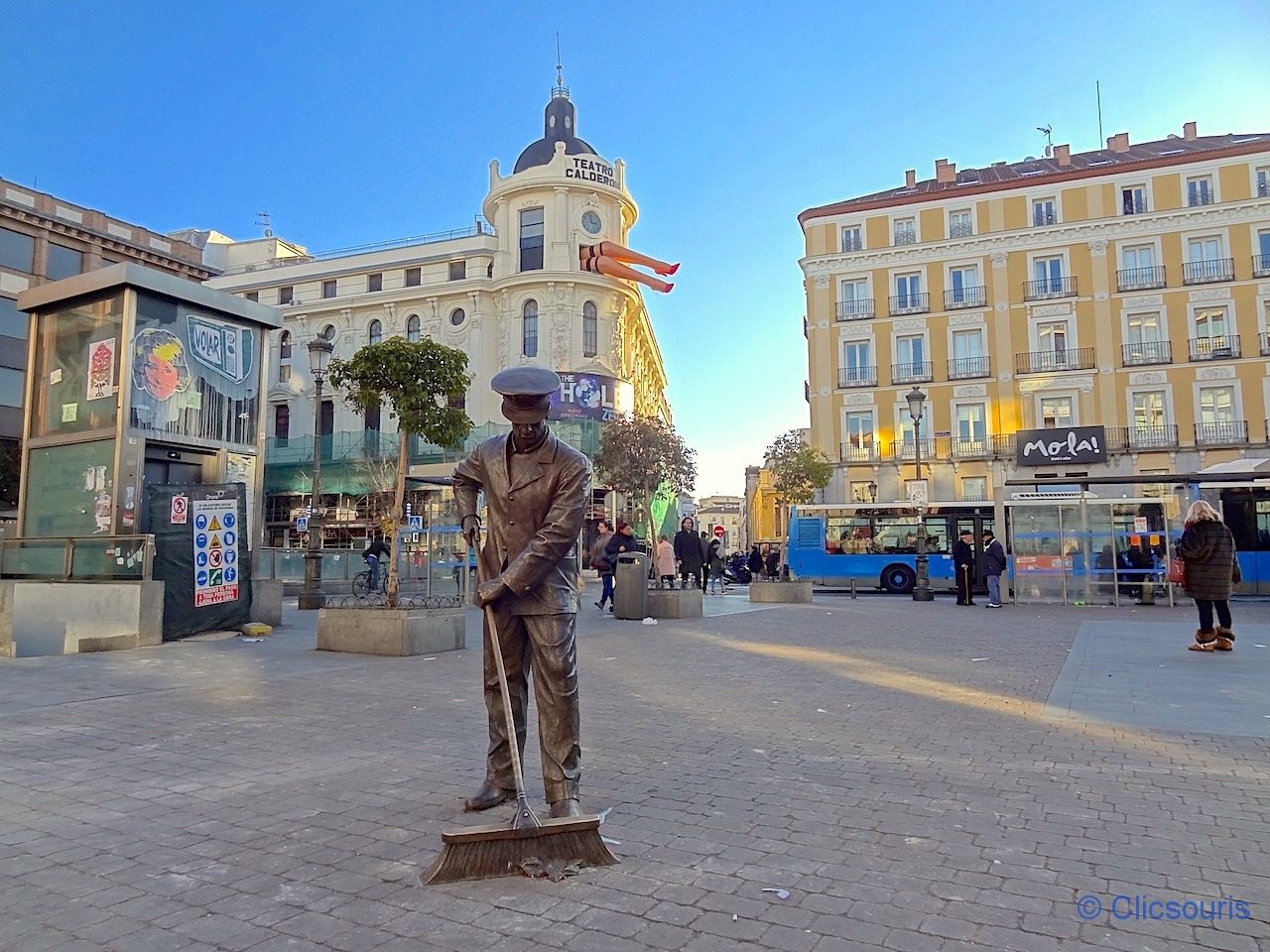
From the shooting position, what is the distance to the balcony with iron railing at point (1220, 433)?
38.3 m

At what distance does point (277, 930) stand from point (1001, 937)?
231 centimetres

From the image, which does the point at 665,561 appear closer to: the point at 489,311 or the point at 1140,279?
the point at 489,311

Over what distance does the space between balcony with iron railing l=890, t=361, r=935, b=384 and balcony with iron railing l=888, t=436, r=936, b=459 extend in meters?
2.82

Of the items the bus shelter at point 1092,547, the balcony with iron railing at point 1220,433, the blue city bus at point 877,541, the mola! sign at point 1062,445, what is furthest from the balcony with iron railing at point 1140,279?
the bus shelter at point 1092,547

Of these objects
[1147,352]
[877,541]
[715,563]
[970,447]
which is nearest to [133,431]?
[715,563]

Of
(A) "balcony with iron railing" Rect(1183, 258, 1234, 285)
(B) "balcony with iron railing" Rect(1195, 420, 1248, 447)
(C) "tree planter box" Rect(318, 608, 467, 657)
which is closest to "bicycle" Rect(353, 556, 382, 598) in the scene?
(C) "tree planter box" Rect(318, 608, 467, 657)

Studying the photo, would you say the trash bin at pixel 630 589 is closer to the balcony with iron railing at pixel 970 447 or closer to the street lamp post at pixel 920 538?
the street lamp post at pixel 920 538

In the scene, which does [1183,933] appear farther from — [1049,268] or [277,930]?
[1049,268]

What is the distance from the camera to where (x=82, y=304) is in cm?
1277

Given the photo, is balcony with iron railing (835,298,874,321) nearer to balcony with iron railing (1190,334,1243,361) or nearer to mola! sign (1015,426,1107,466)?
mola! sign (1015,426,1107,466)

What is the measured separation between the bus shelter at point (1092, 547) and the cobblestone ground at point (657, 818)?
13.3 metres

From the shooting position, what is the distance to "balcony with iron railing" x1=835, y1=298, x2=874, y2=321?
144 ft

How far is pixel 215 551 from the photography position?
12.2 meters

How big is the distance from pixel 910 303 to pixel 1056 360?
714 centimetres
